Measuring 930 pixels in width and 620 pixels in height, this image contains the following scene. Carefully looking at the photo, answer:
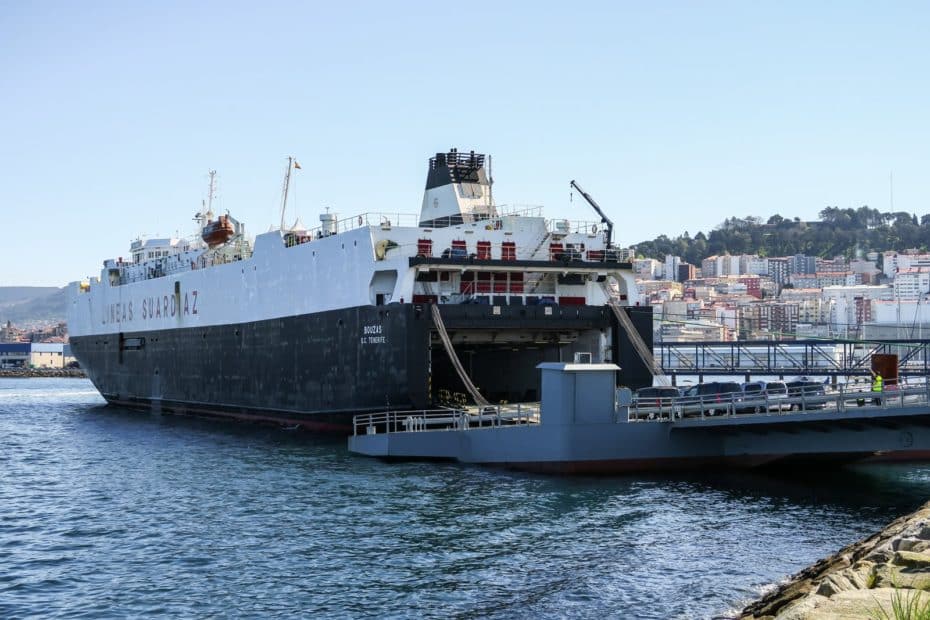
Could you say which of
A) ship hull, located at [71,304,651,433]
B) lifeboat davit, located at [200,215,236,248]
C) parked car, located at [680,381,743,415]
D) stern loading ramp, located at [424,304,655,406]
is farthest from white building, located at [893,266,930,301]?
parked car, located at [680,381,743,415]

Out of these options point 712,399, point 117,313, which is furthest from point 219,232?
point 712,399

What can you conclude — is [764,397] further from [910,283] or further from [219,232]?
→ [910,283]

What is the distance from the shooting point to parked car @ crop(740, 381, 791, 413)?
89.0 ft

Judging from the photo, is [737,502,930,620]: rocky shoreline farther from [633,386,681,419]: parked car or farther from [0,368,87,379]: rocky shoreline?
[0,368,87,379]: rocky shoreline

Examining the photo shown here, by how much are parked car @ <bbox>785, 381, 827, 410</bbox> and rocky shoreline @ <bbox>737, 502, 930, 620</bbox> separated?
611 centimetres

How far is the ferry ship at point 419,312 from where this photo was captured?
3600 centimetres

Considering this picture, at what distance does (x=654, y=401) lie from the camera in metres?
30.2

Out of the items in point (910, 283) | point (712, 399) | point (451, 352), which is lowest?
point (712, 399)

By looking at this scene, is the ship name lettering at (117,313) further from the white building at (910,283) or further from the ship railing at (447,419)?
the white building at (910,283)

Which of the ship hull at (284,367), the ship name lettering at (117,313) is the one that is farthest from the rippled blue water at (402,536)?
the ship name lettering at (117,313)

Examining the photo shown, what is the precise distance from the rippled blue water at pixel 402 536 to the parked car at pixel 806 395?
2.32 m

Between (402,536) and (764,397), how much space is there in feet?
39.6

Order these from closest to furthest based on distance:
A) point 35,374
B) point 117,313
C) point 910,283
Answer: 1. point 117,313
2. point 35,374
3. point 910,283

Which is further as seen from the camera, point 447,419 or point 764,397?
point 447,419
